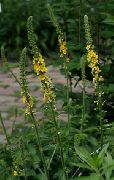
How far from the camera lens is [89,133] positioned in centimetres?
358

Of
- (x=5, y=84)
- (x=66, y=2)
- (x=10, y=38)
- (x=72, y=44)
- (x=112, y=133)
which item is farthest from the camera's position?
(x=10, y=38)

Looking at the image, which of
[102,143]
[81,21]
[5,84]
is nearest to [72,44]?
[81,21]

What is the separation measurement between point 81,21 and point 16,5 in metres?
6.30

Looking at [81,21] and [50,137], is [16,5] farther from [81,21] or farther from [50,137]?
[50,137]

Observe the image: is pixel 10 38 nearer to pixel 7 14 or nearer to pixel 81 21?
pixel 7 14

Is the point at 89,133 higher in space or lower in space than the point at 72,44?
lower

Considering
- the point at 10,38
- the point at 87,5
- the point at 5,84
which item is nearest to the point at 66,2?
the point at 87,5

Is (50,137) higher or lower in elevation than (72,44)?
lower

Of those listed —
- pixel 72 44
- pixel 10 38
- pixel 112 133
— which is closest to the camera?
pixel 112 133

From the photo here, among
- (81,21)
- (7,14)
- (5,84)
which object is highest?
(81,21)

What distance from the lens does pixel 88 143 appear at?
3.32 m

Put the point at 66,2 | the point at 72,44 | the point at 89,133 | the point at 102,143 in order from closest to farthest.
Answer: the point at 102,143
the point at 89,133
the point at 72,44
the point at 66,2

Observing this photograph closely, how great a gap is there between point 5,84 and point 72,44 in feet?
13.1

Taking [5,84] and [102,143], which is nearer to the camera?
[102,143]
